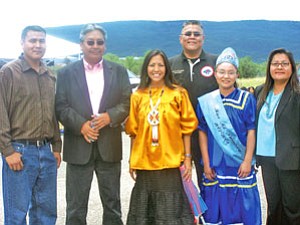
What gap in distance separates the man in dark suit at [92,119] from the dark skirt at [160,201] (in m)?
0.28

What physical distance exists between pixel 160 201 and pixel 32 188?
1045mm

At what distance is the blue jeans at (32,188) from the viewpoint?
3189 millimetres

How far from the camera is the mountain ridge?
11.6m

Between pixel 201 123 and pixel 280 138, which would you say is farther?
pixel 201 123

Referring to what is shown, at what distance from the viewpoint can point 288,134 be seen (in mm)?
3230

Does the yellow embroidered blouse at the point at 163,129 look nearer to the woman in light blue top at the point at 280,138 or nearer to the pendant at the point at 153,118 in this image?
the pendant at the point at 153,118

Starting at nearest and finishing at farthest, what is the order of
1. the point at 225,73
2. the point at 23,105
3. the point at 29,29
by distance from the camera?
the point at 23,105
the point at 29,29
the point at 225,73

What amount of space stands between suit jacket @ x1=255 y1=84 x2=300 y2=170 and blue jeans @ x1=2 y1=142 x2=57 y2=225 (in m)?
1.84

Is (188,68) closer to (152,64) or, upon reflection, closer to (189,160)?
(152,64)

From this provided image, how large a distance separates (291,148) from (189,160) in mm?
811

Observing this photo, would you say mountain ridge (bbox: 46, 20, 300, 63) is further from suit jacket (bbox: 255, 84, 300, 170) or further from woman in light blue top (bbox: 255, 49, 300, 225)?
suit jacket (bbox: 255, 84, 300, 170)

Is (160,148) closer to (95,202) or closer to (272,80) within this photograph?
(272,80)

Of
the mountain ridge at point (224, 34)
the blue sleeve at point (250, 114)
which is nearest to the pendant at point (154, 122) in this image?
the blue sleeve at point (250, 114)

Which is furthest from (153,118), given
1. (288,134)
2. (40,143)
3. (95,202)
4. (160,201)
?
(95,202)
